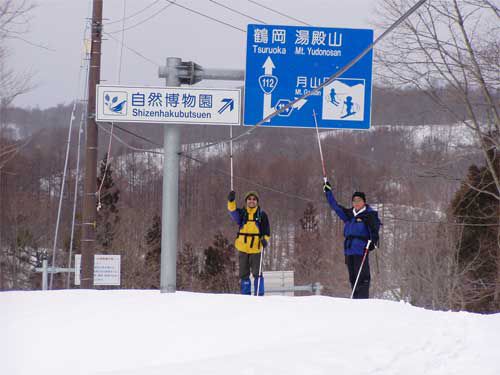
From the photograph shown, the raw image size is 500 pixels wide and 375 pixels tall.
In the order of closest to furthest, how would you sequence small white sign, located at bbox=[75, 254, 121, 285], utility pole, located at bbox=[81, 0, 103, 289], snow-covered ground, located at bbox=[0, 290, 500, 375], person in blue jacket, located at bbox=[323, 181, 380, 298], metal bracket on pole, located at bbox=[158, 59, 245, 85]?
1. snow-covered ground, located at bbox=[0, 290, 500, 375]
2. person in blue jacket, located at bbox=[323, 181, 380, 298]
3. metal bracket on pole, located at bbox=[158, 59, 245, 85]
4. utility pole, located at bbox=[81, 0, 103, 289]
5. small white sign, located at bbox=[75, 254, 121, 285]

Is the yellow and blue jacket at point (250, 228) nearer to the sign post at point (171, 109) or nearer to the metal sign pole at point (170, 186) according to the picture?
the sign post at point (171, 109)

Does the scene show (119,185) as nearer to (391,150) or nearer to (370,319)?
(391,150)

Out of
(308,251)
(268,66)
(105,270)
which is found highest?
(268,66)

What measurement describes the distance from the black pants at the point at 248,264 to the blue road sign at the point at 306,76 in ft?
11.1

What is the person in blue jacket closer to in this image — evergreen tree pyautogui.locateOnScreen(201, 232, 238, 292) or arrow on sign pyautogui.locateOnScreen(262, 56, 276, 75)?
arrow on sign pyautogui.locateOnScreen(262, 56, 276, 75)

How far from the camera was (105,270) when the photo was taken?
73.6 ft

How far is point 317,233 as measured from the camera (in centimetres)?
5331

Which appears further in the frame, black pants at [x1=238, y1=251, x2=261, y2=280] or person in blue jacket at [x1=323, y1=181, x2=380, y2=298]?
black pants at [x1=238, y1=251, x2=261, y2=280]

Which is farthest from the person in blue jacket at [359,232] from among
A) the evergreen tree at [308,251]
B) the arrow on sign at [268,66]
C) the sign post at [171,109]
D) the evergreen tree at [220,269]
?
the evergreen tree at [308,251]

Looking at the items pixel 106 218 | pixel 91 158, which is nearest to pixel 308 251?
pixel 106 218

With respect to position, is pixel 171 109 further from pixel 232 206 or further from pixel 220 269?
pixel 220 269

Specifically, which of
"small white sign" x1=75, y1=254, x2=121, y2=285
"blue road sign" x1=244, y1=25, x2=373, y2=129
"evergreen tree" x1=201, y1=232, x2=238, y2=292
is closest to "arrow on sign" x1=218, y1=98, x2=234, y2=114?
"blue road sign" x1=244, y1=25, x2=373, y2=129

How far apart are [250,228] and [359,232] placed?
5.47 feet

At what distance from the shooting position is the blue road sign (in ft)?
47.6
